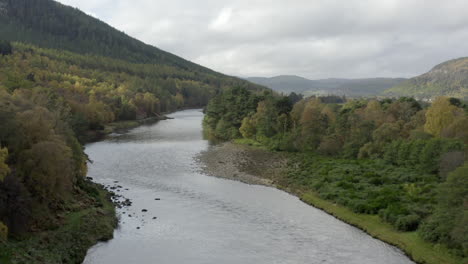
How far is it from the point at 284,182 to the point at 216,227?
23.7 meters

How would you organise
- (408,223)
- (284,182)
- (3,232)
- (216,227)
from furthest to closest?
(284,182) → (216,227) → (408,223) → (3,232)

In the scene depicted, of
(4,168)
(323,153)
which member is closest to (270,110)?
(323,153)

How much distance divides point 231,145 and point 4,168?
252ft

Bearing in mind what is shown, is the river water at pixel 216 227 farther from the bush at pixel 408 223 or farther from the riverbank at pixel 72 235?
the bush at pixel 408 223

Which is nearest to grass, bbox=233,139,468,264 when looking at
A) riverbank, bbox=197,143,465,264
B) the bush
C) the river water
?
riverbank, bbox=197,143,465,264

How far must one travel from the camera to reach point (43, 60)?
19450 centimetres

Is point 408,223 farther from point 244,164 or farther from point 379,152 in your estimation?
point 244,164

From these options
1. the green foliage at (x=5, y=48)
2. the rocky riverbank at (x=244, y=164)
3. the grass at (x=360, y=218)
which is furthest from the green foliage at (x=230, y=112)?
the green foliage at (x=5, y=48)

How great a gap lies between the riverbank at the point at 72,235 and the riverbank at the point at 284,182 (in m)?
25.6

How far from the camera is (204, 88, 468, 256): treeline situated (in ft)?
140

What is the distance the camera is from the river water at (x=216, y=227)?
39125 mm

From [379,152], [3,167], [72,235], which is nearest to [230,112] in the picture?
[379,152]

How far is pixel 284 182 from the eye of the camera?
68.1 meters

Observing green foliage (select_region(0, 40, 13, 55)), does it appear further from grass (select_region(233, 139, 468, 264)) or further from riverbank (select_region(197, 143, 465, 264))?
grass (select_region(233, 139, 468, 264))
